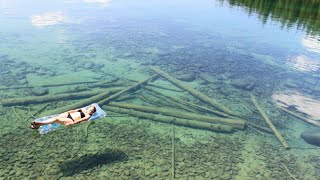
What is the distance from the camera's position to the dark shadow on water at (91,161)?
12.7 meters

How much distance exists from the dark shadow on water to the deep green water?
4 centimetres

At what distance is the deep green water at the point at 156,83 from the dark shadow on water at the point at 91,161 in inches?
1.7

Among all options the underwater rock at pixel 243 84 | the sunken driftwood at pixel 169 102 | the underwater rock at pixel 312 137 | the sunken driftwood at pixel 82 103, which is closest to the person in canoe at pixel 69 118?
the sunken driftwood at pixel 82 103

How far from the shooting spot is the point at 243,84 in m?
22.2

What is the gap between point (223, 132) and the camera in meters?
16.2

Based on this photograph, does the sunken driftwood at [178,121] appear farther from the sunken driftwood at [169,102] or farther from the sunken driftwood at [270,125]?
the sunken driftwood at [270,125]

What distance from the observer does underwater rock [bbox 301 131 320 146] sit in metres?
15.6

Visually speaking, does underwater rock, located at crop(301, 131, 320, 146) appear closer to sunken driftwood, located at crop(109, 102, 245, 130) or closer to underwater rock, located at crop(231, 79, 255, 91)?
sunken driftwood, located at crop(109, 102, 245, 130)

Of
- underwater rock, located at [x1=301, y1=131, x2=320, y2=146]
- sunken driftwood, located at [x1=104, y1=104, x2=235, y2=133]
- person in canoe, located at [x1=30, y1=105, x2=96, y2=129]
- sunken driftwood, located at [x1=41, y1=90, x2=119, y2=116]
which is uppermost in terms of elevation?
person in canoe, located at [x1=30, y1=105, x2=96, y2=129]

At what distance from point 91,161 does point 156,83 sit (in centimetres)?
971

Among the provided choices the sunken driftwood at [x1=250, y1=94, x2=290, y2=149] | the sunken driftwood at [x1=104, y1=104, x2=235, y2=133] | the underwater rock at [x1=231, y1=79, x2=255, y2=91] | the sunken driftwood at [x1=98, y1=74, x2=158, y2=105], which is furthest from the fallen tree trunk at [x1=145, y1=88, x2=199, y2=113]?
the underwater rock at [x1=231, y1=79, x2=255, y2=91]

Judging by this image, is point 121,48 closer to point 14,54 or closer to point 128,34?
point 128,34

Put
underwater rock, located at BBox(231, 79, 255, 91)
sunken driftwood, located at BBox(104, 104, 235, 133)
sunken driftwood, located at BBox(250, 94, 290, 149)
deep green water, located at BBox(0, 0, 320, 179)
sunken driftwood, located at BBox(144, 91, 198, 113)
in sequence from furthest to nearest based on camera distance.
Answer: underwater rock, located at BBox(231, 79, 255, 91) < sunken driftwood, located at BBox(144, 91, 198, 113) < sunken driftwood, located at BBox(104, 104, 235, 133) < sunken driftwood, located at BBox(250, 94, 290, 149) < deep green water, located at BBox(0, 0, 320, 179)

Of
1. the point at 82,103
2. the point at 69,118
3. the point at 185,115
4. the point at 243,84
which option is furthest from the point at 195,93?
the point at 69,118
